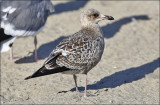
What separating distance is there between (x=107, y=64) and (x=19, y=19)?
200 cm

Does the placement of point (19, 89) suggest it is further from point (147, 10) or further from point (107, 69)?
point (147, 10)

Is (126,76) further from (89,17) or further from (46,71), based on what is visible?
(46,71)

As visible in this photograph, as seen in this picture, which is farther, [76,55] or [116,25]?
[116,25]

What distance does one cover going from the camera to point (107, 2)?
11438 millimetres

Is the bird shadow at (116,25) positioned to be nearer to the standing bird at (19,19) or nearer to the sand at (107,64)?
the sand at (107,64)

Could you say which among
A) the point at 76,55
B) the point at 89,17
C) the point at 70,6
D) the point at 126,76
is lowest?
the point at 126,76

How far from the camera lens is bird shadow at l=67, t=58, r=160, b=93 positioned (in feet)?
20.7

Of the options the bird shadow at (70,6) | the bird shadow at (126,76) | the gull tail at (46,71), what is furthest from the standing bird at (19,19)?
the bird shadow at (70,6)

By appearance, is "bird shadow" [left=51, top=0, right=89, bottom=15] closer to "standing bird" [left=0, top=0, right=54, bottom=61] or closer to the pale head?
"standing bird" [left=0, top=0, right=54, bottom=61]

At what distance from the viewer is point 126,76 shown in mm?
6832

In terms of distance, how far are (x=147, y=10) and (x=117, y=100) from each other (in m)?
6.01

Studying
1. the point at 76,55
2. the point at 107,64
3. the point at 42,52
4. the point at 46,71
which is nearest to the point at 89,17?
the point at 76,55

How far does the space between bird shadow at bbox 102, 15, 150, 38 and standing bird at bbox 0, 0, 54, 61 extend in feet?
6.76

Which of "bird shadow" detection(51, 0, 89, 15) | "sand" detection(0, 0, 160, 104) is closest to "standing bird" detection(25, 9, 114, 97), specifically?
"sand" detection(0, 0, 160, 104)
